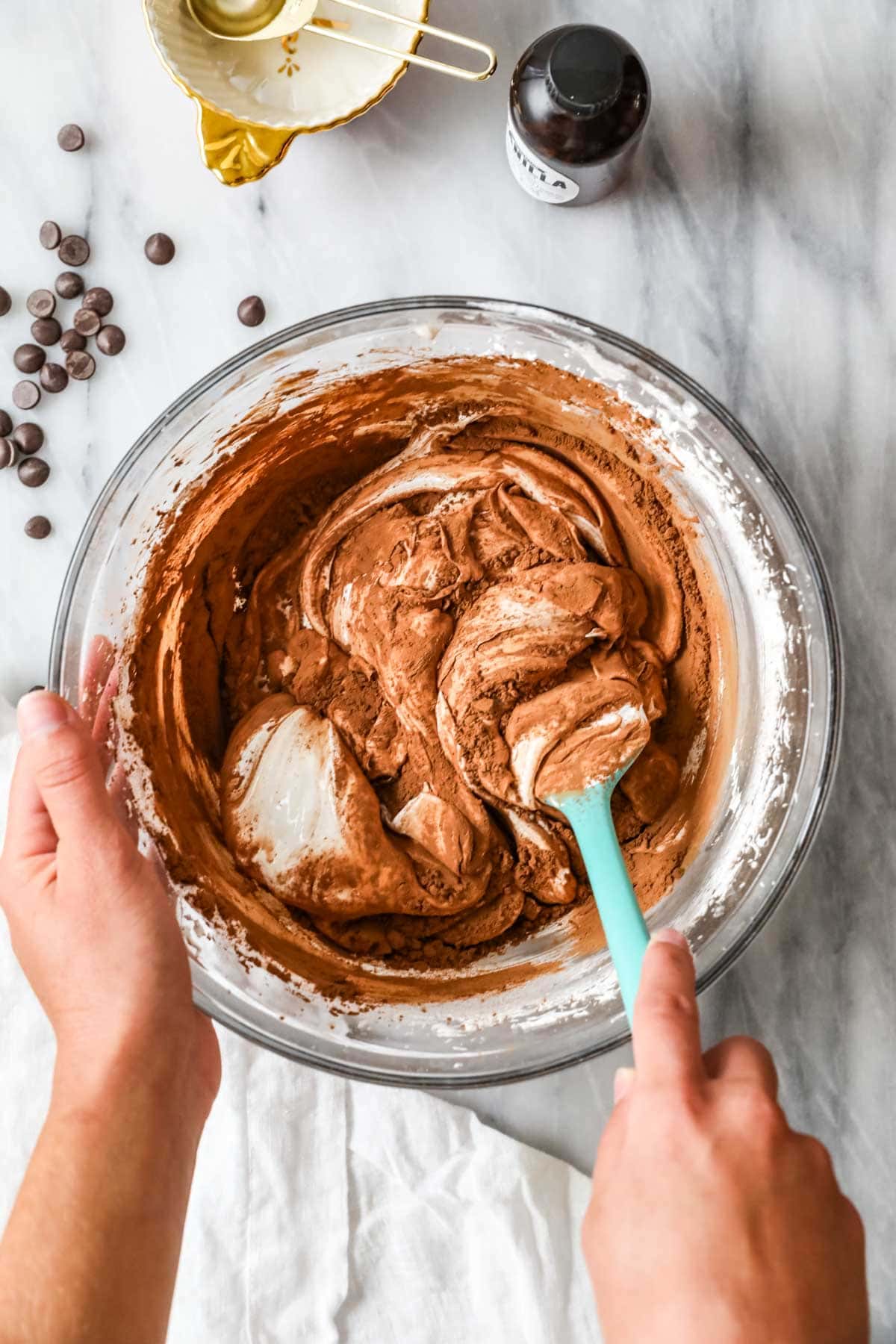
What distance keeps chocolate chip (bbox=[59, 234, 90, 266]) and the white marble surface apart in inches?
3.8

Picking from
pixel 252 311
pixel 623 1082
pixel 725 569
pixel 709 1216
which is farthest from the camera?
pixel 252 311

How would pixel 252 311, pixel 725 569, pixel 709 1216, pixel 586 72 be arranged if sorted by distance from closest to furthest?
1. pixel 709 1216
2. pixel 586 72
3. pixel 725 569
4. pixel 252 311

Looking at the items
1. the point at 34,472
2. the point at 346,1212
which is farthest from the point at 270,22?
the point at 346,1212

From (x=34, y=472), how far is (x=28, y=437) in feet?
0.17

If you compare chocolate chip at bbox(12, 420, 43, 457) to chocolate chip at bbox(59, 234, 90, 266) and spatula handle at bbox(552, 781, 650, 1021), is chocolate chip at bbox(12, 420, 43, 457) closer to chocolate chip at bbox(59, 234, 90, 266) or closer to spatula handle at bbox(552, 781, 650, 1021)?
chocolate chip at bbox(59, 234, 90, 266)

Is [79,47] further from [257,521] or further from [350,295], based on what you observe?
[257,521]

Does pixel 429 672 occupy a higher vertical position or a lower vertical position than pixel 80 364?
lower

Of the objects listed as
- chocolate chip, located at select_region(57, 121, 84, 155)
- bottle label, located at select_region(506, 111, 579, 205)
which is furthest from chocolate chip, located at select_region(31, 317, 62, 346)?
bottle label, located at select_region(506, 111, 579, 205)

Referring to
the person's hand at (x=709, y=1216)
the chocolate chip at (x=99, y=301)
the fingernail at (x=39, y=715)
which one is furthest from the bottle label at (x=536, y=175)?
the person's hand at (x=709, y=1216)

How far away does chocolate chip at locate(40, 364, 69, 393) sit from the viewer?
143 cm

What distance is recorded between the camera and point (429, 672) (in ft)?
4.35

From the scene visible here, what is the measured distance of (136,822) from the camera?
1258 mm

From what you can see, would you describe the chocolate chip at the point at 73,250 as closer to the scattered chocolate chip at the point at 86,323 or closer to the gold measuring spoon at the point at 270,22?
the scattered chocolate chip at the point at 86,323

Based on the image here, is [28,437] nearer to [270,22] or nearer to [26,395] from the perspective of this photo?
[26,395]
